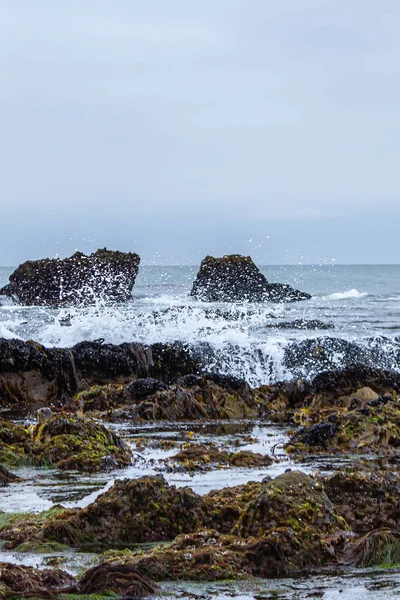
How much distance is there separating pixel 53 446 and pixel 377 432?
3.85 metres

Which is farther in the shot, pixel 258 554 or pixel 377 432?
pixel 377 432

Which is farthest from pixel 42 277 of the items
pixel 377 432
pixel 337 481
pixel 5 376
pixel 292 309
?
pixel 337 481

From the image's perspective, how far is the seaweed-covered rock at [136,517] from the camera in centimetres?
651

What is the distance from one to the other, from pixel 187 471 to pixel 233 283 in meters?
55.4

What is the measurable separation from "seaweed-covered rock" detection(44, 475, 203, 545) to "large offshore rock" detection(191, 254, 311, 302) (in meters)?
56.1

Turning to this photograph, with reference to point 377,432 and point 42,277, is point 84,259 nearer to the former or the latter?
point 42,277

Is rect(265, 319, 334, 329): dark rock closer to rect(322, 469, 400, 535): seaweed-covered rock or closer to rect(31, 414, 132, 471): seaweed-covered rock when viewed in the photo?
rect(31, 414, 132, 471): seaweed-covered rock

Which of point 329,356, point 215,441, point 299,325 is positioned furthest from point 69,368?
point 299,325

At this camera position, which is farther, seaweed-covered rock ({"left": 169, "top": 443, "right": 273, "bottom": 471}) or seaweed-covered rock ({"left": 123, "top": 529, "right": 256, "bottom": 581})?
seaweed-covered rock ({"left": 169, "top": 443, "right": 273, "bottom": 471})

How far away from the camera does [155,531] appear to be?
655cm

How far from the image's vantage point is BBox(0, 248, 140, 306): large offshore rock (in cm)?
5769

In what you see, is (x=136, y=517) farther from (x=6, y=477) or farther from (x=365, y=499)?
(x=6, y=477)

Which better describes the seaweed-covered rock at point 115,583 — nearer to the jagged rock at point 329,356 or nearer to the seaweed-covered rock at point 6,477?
the seaweed-covered rock at point 6,477

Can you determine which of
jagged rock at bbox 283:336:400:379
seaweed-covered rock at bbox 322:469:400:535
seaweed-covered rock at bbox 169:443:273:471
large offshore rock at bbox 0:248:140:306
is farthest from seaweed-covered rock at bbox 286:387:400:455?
large offshore rock at bbox 0:248:140:306
